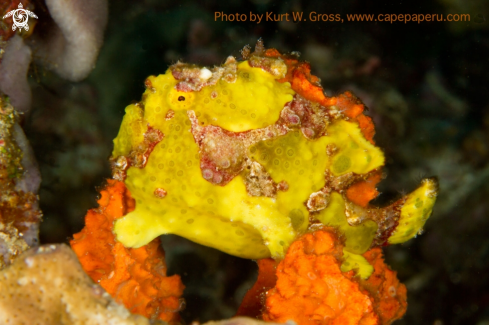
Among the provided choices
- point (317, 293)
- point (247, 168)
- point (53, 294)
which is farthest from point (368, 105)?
point (53, 294)

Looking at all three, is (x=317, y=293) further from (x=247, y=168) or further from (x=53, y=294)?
(x=53, y=294)

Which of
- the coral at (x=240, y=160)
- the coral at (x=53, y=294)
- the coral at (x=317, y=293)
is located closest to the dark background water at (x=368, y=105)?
the coral at (x=240, y=160)

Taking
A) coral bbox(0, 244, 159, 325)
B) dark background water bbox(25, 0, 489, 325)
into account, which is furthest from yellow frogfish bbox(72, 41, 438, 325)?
dark background water bbox(25, 0, 489, 325)

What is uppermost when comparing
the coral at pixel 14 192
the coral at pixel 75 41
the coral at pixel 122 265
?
the coral at pixel 75 41

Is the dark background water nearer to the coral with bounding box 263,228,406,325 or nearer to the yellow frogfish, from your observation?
the yellow frogfish

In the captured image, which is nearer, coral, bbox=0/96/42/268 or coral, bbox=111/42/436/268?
coral, bbox=111/42/436/268

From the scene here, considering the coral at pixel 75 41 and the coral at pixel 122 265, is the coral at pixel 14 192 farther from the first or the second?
the coral at pixel 75 41
